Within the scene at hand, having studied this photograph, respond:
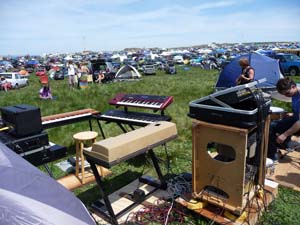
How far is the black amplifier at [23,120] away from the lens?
3.27 m

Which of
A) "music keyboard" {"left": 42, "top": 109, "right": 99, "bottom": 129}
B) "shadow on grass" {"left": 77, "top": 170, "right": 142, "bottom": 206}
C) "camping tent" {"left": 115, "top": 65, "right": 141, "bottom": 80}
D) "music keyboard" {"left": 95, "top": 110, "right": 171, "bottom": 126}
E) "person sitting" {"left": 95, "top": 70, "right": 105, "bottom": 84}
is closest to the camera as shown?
"shadow on grass" {"left": 77, "top": 170, "right": 142, "bottom": 206}

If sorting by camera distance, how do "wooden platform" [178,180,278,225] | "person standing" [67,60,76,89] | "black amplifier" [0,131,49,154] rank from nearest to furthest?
"wooden platform" [178,180,278,225] → "black amplifier" [0,131,49,154] → "person standing" [67,60,76,89]

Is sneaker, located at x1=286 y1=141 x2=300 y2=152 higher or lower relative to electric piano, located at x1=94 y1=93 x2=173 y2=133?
lower

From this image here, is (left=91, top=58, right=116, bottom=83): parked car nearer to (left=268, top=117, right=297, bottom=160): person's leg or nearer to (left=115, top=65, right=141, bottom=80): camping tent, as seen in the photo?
(left=115, top=65, right=141, bottom=80): camping tent

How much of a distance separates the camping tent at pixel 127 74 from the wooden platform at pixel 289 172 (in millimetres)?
17566

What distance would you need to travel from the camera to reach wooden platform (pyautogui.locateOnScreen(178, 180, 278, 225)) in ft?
9.13

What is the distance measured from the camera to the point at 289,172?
4.14 meters

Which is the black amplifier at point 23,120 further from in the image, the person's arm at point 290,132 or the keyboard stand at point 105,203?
the person's arm at point 290,132

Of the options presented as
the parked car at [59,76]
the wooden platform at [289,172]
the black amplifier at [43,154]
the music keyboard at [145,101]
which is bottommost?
the parked car at [59,76]

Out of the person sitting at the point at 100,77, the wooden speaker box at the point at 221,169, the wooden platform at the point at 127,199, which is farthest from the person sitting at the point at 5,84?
the wooden speaker box at the point at 221,169

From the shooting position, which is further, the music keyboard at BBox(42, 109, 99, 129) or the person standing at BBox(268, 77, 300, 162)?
the music keyboard at BBox(42, 109, 99, 129)

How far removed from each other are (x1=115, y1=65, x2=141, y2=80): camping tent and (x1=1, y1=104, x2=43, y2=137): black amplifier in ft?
59.3

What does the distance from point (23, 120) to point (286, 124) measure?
3.79 meters

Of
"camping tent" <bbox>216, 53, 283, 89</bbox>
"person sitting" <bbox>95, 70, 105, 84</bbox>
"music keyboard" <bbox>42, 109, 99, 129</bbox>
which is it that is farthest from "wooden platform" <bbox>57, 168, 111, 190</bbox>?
"person sitting" <bbox>95, 70, 105, 84</bbox>
